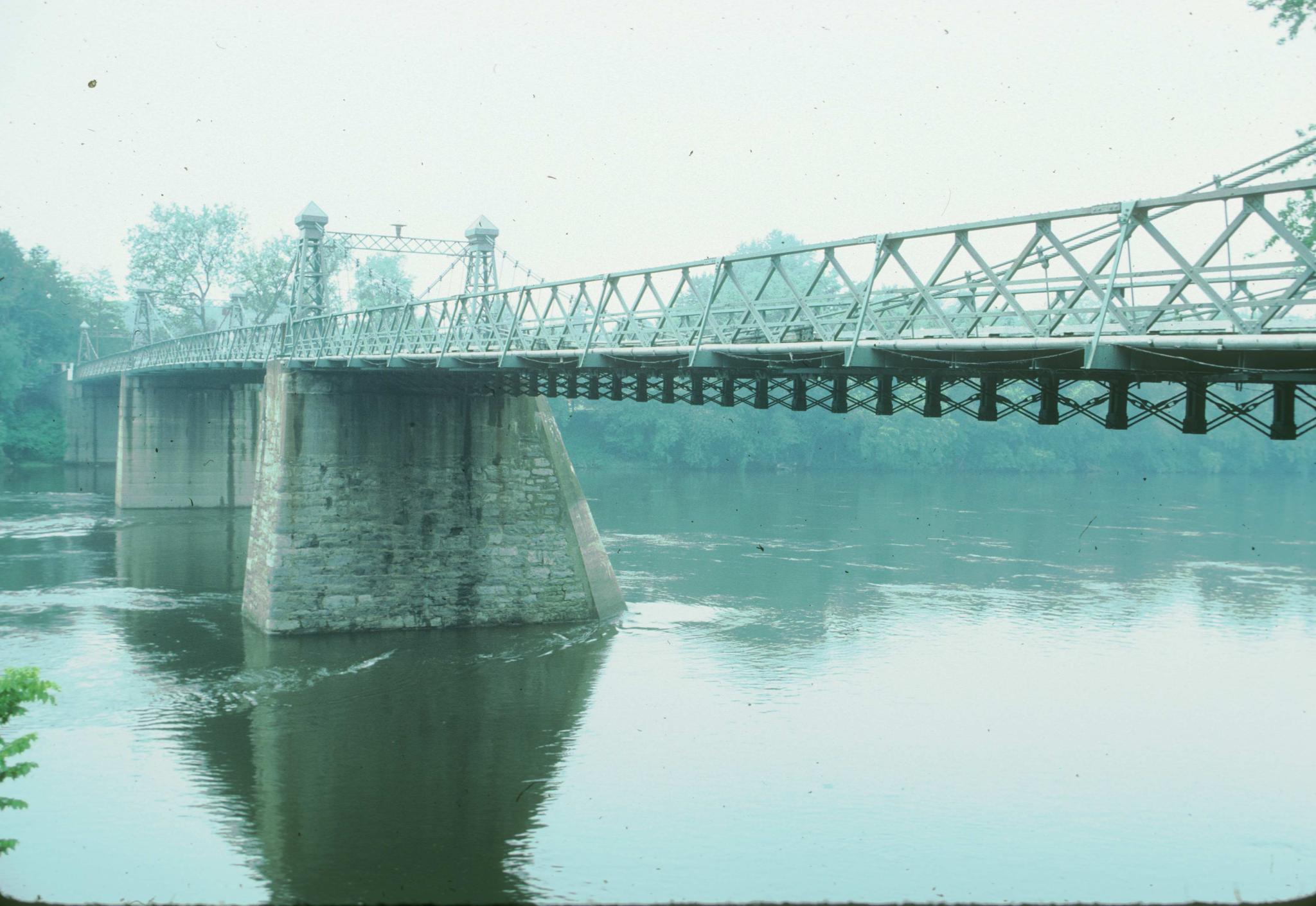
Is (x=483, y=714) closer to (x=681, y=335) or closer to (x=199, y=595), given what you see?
(x=681, y=335)

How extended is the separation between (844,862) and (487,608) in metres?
13.4

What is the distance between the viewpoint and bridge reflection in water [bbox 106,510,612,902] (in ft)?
46.0

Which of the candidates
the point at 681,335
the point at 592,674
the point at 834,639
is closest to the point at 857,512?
the point at 834,639

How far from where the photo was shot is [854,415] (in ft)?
259

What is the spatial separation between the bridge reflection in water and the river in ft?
0.22

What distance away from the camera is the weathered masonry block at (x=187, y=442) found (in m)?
47.7

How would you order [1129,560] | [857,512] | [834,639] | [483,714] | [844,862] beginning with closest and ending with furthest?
1. [844,862]
2. [483,714]
3. [834,639]
4. [1129,560]
5. [857,512]

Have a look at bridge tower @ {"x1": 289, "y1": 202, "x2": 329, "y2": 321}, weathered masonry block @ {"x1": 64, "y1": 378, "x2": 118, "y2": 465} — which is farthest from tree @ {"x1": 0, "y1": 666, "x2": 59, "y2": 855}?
weathered masonry block @ {"x1": 64, "y1": 378, "x2": 118, "y2": 465}

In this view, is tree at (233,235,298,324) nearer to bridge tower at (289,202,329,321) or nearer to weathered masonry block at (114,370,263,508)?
weathered masonry block at (114,370,263,508)

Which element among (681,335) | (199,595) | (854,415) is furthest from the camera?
(854,415)

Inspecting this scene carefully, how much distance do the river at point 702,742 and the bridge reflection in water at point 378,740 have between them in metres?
0.07

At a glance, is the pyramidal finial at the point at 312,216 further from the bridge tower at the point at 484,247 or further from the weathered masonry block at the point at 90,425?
the weathered masonry block at the point at 90,425

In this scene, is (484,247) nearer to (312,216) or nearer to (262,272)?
(312,216)

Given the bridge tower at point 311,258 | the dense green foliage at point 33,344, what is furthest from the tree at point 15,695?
the dense green foliage at point 33,344
